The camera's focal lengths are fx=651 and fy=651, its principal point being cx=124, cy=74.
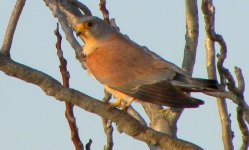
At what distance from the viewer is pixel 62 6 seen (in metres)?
7.01

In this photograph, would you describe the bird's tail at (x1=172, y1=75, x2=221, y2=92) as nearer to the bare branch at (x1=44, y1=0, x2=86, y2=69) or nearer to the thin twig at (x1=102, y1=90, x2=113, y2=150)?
the thin twig at (x1=102, y1=90, x2=113, y2=150)

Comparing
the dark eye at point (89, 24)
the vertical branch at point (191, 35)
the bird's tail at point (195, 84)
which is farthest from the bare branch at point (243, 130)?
the dark eye at point (89, 24)

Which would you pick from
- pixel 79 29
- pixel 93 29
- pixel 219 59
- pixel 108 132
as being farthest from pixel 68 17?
pixel 219 59

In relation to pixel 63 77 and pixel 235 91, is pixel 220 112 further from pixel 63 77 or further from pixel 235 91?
pixel 63 77

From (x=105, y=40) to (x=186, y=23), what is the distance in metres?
1.28

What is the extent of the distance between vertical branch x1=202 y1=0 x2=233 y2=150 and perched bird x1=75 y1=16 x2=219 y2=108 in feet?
0.60

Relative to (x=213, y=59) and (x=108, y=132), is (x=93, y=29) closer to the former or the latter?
(x=213, y=59)

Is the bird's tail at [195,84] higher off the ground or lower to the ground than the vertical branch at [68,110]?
higher

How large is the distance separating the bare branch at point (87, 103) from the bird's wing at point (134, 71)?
3.26 feet

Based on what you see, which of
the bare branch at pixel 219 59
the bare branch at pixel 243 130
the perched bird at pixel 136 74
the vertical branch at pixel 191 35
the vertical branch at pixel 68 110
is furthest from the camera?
the vertical branch at pixel 191 35

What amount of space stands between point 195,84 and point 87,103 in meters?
1.35

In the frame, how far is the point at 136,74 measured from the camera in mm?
6363

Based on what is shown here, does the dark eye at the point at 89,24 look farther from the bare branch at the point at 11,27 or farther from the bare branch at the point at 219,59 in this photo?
the bare branch at the point at 11,27

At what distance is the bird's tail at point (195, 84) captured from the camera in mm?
5207
